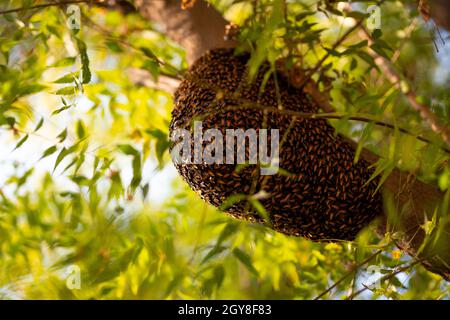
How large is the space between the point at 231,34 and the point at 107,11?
0.58m

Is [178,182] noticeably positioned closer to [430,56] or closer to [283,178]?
[430,56]

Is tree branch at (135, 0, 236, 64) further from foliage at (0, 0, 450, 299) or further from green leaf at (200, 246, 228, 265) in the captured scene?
green leaf at (200, 246, 228, 265)

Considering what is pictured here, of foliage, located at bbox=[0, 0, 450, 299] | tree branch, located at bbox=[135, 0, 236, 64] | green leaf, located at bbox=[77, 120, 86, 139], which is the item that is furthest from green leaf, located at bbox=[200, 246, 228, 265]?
tree branch, located at bbox=[135, 0, 236, 64]

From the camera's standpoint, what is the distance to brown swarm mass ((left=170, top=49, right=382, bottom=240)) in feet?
4.02

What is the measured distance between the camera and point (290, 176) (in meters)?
1.22

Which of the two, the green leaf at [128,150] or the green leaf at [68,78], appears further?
the green leaf at [128,150]

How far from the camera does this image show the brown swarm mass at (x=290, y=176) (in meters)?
1.23

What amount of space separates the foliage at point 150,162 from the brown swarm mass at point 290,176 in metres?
0.07

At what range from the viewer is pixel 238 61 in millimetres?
1459

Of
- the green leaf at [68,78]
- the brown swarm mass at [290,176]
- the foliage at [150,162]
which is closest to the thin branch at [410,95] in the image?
the foliage at [150,162]

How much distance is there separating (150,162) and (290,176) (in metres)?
1.45

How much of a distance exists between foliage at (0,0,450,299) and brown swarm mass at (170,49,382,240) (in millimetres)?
68

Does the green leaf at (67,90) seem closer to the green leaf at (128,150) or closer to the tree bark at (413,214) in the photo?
the green leaf at (128,150)
